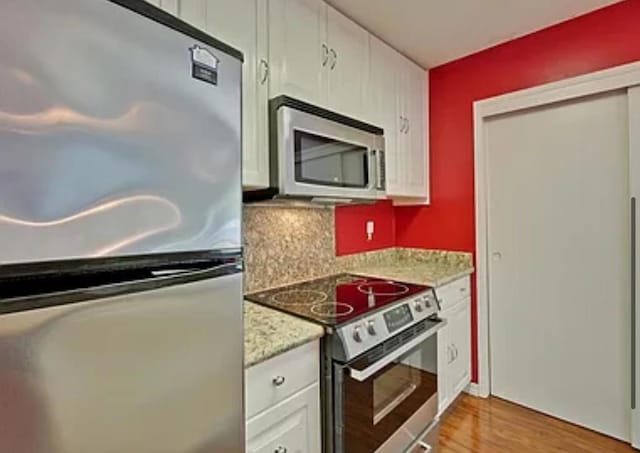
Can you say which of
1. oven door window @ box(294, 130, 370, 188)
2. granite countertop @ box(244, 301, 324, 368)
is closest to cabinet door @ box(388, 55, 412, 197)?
oven door window @ box(294, 130, 370, 188)

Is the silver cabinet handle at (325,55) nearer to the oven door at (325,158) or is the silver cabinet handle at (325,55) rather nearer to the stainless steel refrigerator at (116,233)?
the oven door at (325,158)

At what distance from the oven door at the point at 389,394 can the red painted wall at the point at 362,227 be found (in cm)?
89

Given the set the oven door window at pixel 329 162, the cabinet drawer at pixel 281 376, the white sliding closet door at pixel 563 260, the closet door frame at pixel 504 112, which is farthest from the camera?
the white sliding closet door at pixel 563 260

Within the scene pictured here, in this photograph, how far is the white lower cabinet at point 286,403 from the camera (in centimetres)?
116

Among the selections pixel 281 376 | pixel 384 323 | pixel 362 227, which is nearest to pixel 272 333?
pixel 281 376

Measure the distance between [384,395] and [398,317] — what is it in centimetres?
35

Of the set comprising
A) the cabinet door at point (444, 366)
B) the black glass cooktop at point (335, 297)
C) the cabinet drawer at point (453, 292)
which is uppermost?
the black glass cooktop at point (335, 297)

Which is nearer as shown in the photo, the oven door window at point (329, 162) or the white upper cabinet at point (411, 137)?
the oven door window at point (329, 162)

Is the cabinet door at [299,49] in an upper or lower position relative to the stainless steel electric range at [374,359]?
upper

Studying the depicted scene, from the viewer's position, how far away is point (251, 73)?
1.55 metres

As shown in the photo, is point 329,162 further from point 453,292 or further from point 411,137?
point 453,292

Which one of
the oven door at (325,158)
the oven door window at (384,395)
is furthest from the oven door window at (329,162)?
the oven door window at (384,395)

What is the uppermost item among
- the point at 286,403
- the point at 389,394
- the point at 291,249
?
the point at 291,249

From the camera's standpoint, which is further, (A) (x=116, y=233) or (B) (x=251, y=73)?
(B) (x=251, y=73)
